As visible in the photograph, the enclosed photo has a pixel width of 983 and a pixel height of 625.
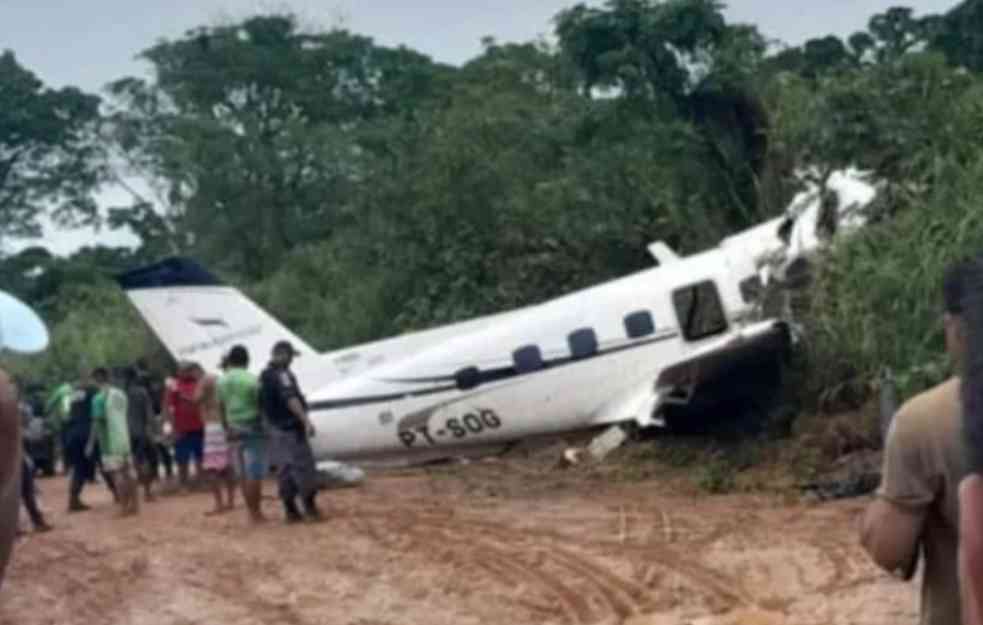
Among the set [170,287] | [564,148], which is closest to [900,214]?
[170,287]

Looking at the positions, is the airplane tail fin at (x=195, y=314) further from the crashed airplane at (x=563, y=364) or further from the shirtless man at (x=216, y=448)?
the shirtless man at (x=216, y=448)

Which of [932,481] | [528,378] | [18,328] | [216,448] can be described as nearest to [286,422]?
[216,448]

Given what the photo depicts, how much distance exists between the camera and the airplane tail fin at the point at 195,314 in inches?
845

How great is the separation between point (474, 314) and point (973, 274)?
2312cm

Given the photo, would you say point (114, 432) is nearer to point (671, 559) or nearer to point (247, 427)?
point (247, 427)

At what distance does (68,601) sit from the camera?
12086mm

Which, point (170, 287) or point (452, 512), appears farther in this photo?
point (170, 287)

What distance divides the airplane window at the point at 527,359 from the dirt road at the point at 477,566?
1.79 meters

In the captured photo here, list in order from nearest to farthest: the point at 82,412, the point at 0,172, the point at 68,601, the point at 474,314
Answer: the point at 68,601 → the point at 82,412 → the point at 474,314 → the point at 0,172

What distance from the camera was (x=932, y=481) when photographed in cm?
356

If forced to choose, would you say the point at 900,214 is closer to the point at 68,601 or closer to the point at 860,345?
the point at 860,345

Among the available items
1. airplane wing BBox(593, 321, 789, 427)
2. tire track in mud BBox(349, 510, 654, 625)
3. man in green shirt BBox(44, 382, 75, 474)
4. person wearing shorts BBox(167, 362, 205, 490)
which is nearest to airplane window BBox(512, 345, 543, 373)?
airplane wing BBox(593, 321, 789, 427)

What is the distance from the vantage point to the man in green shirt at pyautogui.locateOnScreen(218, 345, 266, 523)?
50.1ft

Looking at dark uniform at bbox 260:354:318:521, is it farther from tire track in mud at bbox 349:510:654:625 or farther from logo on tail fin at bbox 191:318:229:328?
logo on tail fin at bbox 191:318:229:328
